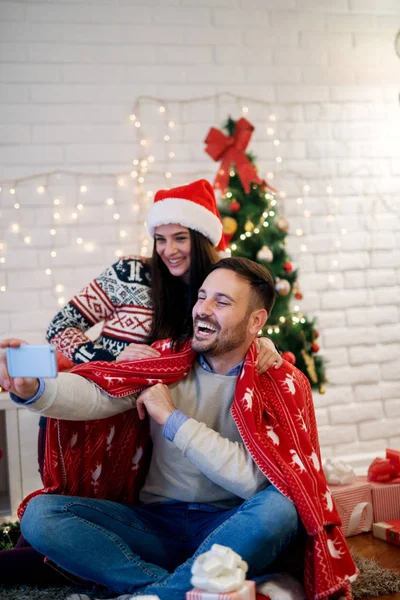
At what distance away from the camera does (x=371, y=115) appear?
4.17 m

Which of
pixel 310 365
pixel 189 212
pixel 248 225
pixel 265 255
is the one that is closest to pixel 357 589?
pixel 189 212

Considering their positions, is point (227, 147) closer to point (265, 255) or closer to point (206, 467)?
point (265, 255)

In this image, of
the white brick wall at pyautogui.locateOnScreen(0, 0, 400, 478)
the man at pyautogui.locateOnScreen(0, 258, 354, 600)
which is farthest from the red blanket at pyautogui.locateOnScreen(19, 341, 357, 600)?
the white brick wall at pyautogui.locateOnScreen(0, 0, 400, 478)

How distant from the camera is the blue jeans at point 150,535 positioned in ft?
5.71

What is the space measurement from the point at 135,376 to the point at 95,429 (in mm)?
219

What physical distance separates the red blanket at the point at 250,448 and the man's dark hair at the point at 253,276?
5.6 inches

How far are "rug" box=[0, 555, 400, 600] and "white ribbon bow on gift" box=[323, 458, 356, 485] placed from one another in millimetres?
509

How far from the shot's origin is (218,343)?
1.99 meters

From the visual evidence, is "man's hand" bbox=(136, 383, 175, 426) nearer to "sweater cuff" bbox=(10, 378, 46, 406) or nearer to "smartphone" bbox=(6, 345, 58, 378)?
"sweater cuff" bbox=(10, 378, 46, 406)

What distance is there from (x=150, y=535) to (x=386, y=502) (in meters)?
1.23

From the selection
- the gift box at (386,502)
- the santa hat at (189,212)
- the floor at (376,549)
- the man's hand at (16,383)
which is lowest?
the floor at (376,549)

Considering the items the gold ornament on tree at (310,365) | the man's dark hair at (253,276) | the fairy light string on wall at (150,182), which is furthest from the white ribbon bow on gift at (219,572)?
the fairy light string on wall at (150,182)

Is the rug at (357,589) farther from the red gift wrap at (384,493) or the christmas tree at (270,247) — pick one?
the christmas tree at (270,247)

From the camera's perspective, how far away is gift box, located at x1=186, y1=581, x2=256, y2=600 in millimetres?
1508
